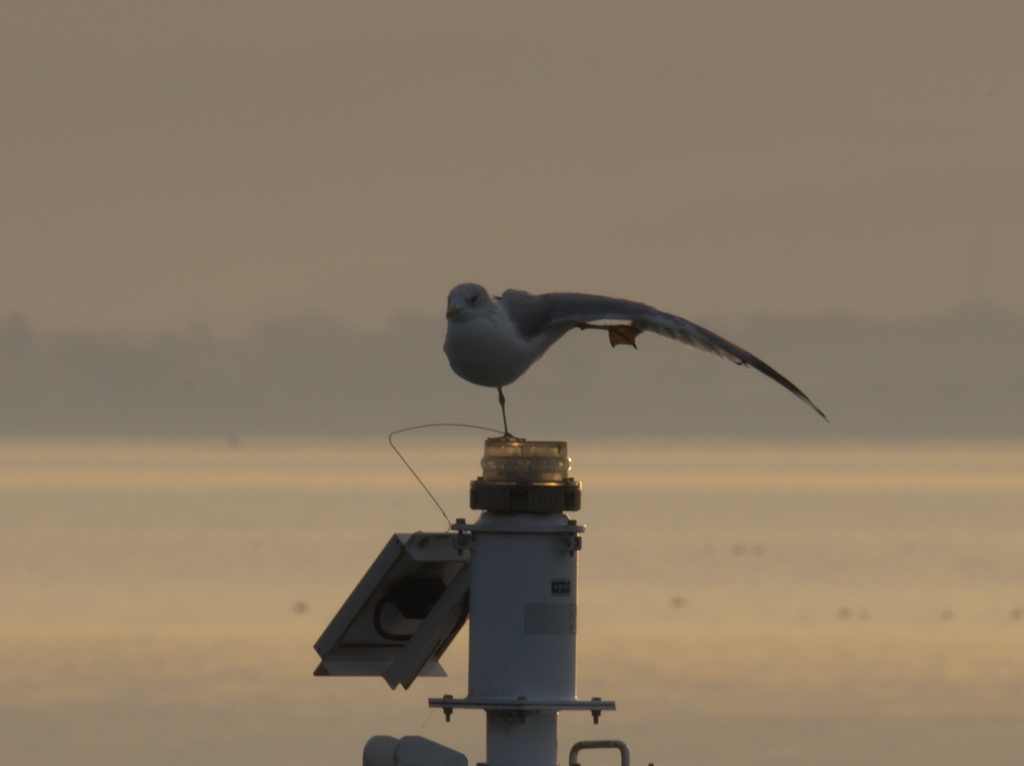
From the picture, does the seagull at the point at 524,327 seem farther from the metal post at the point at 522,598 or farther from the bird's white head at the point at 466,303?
the metal post at the point at 522,598

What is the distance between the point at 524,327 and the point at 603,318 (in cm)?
56

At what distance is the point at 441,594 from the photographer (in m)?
18.8

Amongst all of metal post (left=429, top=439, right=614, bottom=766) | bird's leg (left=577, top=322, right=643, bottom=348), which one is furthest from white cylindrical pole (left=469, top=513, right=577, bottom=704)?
bird's leg (left=577, top=322, right=643, bottom=348)

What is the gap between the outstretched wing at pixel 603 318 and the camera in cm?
1869

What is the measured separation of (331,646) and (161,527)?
531 feet

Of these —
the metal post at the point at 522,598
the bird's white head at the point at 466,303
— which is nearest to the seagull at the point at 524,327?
the bird's white head at the point at 466,303

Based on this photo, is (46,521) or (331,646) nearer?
(331,646)

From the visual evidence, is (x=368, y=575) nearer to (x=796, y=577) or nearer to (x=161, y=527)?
(x=796, y=577)

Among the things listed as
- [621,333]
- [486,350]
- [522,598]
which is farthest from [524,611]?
[621,333]

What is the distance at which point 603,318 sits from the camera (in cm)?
1883

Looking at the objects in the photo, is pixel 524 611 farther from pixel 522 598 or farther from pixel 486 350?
pixel 486 350

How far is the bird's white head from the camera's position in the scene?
60.1 feet

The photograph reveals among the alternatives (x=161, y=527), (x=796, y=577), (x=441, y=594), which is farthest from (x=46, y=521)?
(x=441, y=594)

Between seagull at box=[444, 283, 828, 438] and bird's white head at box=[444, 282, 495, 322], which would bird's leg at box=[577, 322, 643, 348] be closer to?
seagull at box=[444, 283, 828, 438]
